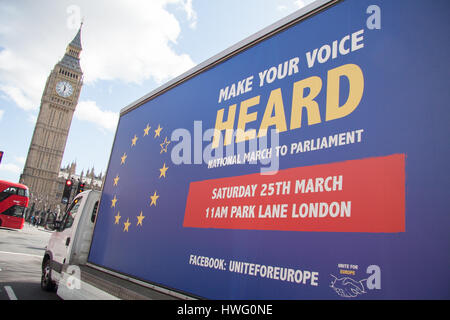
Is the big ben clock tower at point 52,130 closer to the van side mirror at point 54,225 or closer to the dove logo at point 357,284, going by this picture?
the van side mirror at point 54,225

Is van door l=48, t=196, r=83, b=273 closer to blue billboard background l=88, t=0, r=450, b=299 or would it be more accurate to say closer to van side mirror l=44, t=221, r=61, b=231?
van side mirror l=44, t=221, r=61, b=231

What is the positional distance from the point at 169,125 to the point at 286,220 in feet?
7.67

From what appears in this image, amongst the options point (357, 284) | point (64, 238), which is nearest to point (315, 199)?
point (357, 284)

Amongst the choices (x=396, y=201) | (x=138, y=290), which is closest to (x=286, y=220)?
(x=396, y=201)

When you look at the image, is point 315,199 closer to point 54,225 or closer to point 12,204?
point 54,225

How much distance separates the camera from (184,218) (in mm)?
3406

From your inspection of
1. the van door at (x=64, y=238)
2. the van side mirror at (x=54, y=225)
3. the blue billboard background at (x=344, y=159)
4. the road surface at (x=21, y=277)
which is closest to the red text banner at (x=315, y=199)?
the blue billboard background at (x=344, y=159)

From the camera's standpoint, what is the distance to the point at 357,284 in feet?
6.36

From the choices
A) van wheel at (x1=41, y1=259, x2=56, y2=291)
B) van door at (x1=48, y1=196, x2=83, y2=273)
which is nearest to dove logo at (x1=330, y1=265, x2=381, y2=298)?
van door at (x1=48, y1=196, x2=83, y2=273)

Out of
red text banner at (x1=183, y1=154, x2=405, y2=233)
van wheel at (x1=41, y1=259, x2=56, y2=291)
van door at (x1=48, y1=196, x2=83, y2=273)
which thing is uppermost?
red text banner at (x1=183, y1=154, x2=405, y2=233)

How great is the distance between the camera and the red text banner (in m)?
1.99

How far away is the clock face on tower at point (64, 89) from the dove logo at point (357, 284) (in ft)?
323

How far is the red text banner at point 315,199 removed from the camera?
199cm

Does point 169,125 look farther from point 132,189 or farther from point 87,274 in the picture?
point 87,274
